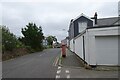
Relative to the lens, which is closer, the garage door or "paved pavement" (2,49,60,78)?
"paved pavement" (2,49,60,78)

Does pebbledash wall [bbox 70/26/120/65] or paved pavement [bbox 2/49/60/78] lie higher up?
pebbledash wall [bbox 70/26/120/65]

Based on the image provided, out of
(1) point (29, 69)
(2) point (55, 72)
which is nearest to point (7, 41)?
(1) point (29, 69)

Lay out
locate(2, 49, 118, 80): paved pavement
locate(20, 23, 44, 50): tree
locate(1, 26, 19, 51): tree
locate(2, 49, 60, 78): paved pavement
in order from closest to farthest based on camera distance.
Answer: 1. locate(2, 49, 118, 80): paved pavement
2. locate(2, 49, 60, 78): paved pavement
3. locate(1, 26, 19, 51): tree
4. locate(20, 23, 44, 50): tree

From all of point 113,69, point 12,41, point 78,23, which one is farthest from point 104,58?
point 78,23

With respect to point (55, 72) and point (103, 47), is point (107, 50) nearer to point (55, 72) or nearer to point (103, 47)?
point (103, 47)

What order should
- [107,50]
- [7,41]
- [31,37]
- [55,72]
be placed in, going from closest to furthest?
[55,72], [107,50], [7,41], [31,37]

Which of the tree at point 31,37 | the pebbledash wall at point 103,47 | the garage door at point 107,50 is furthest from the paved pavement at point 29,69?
the tree at point 31,37

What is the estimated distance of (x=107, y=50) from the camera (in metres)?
16.8

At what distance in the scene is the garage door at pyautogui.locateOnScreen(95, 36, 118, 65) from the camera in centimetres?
1672

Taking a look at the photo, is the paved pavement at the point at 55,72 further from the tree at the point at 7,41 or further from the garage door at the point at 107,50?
the tree at the point at 7,41

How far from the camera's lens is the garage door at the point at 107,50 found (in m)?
16.7

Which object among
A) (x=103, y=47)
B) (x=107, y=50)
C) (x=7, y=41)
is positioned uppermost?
(x=7, y=41)

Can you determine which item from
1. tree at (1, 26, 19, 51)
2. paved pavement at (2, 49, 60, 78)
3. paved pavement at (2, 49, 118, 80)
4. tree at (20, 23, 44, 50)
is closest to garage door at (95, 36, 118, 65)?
paved pavement at (2, 49, 118, 80)

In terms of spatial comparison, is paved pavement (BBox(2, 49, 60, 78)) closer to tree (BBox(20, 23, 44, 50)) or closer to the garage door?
the garage door
